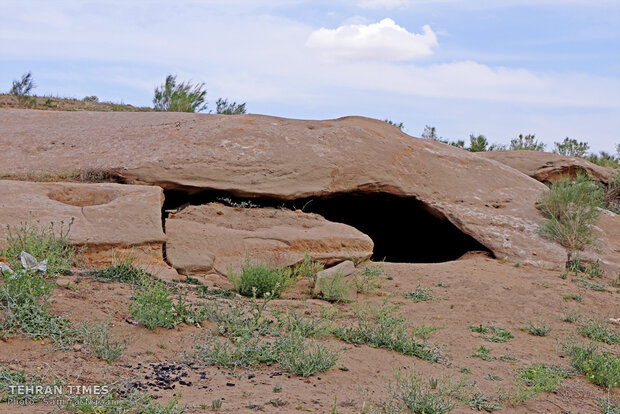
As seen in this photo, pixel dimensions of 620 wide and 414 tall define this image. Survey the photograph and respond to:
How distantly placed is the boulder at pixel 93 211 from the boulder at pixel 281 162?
2.90ft

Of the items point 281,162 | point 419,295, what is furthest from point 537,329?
point 281,162

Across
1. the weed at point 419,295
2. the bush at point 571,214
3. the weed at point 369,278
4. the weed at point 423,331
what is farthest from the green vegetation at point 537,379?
the bush at point 571,214

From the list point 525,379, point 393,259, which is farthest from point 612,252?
point 525,379

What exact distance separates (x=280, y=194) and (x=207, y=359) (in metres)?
4.07

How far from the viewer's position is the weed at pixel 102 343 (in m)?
3.35

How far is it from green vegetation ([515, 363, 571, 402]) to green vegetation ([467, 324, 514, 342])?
2.01 feet

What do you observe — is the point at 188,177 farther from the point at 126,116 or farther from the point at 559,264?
the point at 559,264

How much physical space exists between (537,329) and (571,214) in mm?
3302

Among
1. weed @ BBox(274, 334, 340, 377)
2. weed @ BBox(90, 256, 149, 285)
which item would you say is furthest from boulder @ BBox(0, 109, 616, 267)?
weed @ BBox(274, 334, 340, 377)

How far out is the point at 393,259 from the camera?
33.0ft

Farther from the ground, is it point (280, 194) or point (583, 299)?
point (280, 194)

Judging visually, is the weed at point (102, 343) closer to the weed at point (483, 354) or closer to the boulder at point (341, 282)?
the boulder at point (341, 282)

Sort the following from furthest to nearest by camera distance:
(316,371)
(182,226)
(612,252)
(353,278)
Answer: (612,252) → (182,226) → (353,278) → (316,371)

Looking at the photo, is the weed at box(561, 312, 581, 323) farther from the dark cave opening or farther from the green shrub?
the green shrub
